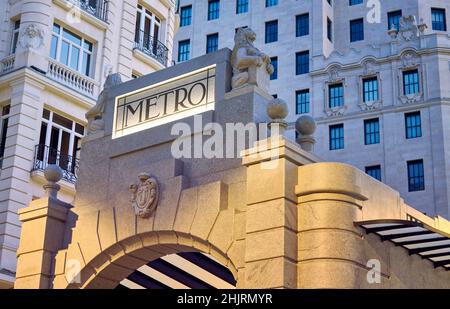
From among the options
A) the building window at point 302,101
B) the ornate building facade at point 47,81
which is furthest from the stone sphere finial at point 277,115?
the building window at point 302,101

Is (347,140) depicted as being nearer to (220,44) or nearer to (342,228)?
(220,44)

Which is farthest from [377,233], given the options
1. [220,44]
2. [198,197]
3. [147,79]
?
[220,44]

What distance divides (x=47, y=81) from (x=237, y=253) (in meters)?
16.5

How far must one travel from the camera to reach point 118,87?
45.5ft

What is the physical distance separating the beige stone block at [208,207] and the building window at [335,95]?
3798cm

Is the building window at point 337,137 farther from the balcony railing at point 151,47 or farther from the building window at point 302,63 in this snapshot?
the balcony railing at point 151,47

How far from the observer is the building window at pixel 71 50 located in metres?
27.0

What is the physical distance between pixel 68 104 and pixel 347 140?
24609 mm

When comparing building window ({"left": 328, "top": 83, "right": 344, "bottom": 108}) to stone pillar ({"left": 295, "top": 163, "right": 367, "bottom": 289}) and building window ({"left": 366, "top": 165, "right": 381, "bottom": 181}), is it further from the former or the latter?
stone pillar ({"left": 295, "top": 163, "right": 367, "bottom": 289})

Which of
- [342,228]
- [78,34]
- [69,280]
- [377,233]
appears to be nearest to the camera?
[342,228]

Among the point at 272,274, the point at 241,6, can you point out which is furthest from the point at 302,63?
the point at 272,274

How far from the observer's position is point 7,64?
2628cm

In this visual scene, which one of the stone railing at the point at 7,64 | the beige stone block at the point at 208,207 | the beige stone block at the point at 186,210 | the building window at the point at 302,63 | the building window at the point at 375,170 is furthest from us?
the building window at the point at 302,63

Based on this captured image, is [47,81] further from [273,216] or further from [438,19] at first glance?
[438,19]
